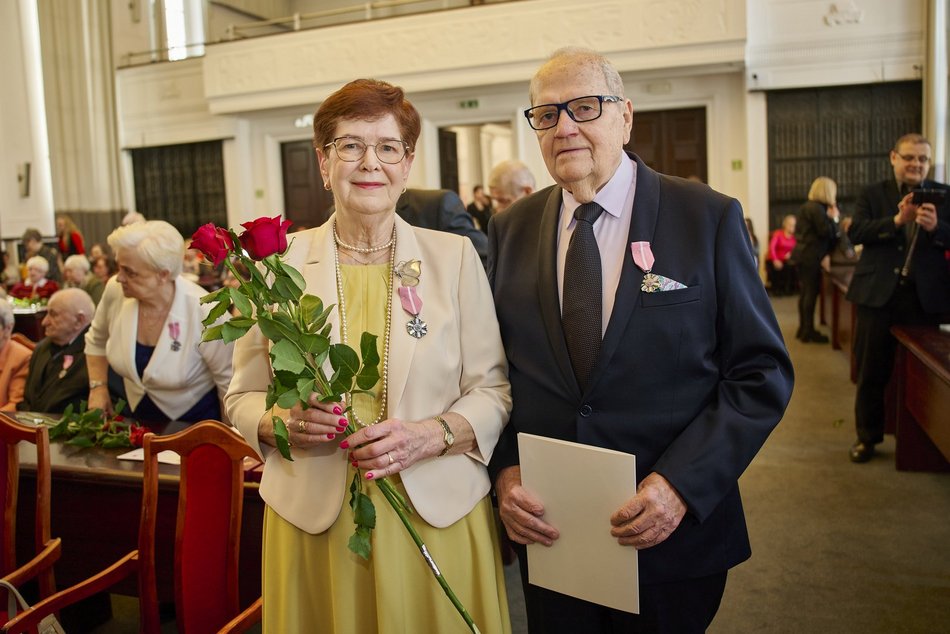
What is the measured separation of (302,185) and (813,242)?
993 cm

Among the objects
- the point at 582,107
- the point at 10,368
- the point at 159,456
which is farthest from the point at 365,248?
the point at 10,368

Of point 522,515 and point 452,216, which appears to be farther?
point 452,216

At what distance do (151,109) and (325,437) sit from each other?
16527 millimetres

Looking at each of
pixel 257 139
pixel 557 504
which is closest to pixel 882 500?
pixel 557 504

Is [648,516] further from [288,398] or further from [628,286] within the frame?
[288,398]

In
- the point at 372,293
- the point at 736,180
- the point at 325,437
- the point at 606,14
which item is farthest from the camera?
the point at 736,180

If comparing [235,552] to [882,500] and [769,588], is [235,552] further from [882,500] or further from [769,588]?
[882,500]

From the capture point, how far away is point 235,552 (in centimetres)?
228

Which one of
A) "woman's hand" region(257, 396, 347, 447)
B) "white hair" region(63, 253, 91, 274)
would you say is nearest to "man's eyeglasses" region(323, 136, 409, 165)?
"woman's hand" region(257, 396, 347, 447)

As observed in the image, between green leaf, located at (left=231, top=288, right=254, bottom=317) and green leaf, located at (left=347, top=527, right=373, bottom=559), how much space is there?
487mm

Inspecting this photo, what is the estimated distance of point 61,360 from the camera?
4.47 metres

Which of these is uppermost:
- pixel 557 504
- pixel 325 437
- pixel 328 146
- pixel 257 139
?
pixel 257 139

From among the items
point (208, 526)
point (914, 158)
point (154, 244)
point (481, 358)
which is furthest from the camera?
point (914, 158)

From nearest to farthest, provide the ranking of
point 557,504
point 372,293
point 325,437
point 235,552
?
1. point 325,437
2. point 557,504
3. point 372,293
4. point 235,552
